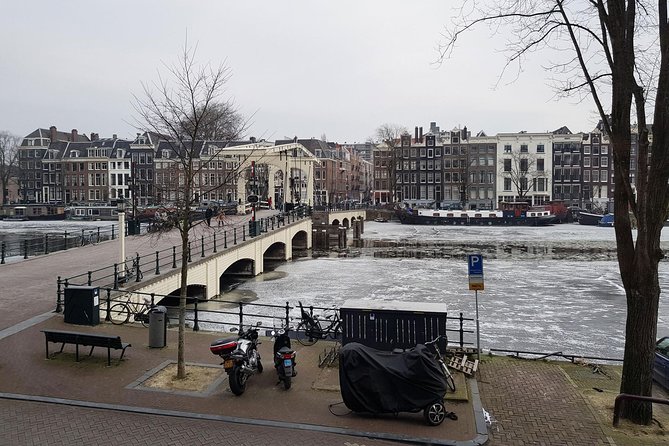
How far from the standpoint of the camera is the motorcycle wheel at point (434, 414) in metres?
8.42

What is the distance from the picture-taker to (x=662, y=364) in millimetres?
12055

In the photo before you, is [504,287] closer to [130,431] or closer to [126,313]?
[126,313]

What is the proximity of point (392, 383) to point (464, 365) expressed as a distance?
2952 millimetres

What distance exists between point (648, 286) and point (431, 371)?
3.81 m

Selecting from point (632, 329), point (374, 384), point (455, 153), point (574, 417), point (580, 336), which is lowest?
point (580, 336)

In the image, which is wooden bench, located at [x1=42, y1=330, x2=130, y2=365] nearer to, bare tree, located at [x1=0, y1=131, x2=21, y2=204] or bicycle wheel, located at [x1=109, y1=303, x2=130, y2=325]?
bicycle wheel, located at [x1=109, y1=303, x2=130, y2=325]

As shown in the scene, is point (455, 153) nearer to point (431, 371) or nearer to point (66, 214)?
point (66, 214)

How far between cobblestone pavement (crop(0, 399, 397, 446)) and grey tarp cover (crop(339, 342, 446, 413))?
730 mm

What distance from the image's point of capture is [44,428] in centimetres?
816

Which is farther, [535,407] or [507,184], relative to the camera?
[507,184]

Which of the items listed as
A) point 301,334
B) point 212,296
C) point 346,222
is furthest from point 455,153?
point 301,334

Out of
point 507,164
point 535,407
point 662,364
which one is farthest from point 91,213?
point 535,407

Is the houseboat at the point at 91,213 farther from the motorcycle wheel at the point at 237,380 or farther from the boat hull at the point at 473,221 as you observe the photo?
the motorcycle wheel at the point at 237,380

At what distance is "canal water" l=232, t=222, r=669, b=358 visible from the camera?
19.6 m
